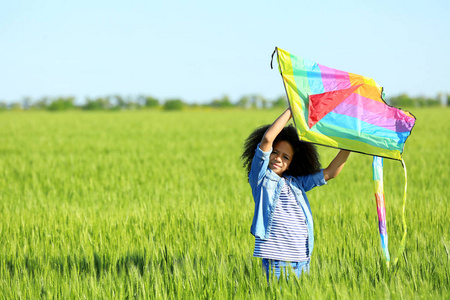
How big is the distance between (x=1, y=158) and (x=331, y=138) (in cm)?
930

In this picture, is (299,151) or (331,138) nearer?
(331,138)

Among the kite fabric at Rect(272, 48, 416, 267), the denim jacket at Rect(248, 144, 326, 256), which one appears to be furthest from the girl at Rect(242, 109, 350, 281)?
the kite fabric at Rect(272, 48, 416, 267)

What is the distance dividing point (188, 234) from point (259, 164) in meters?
1.52

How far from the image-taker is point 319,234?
402 centimetres

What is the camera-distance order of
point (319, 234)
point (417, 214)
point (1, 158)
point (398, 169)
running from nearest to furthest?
1. point (319, 234)
2. point (417, 214)
3. point (398, 169)
4. point (1, 158)

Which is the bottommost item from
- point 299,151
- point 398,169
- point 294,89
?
point 398,169

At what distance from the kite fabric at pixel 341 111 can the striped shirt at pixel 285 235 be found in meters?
0.39

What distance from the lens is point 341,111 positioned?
2602mm

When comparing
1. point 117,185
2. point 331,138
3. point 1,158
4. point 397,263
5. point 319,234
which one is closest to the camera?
point 331,138

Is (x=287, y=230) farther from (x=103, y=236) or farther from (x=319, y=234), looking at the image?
(x=103, y=236)

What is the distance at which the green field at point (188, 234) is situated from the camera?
9.08 feet

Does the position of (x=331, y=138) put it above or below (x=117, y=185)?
above

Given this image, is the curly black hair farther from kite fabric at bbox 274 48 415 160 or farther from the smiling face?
kite fabric at bbox 274 48 415 160

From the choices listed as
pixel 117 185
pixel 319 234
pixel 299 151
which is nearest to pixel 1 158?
pixel 117 185
